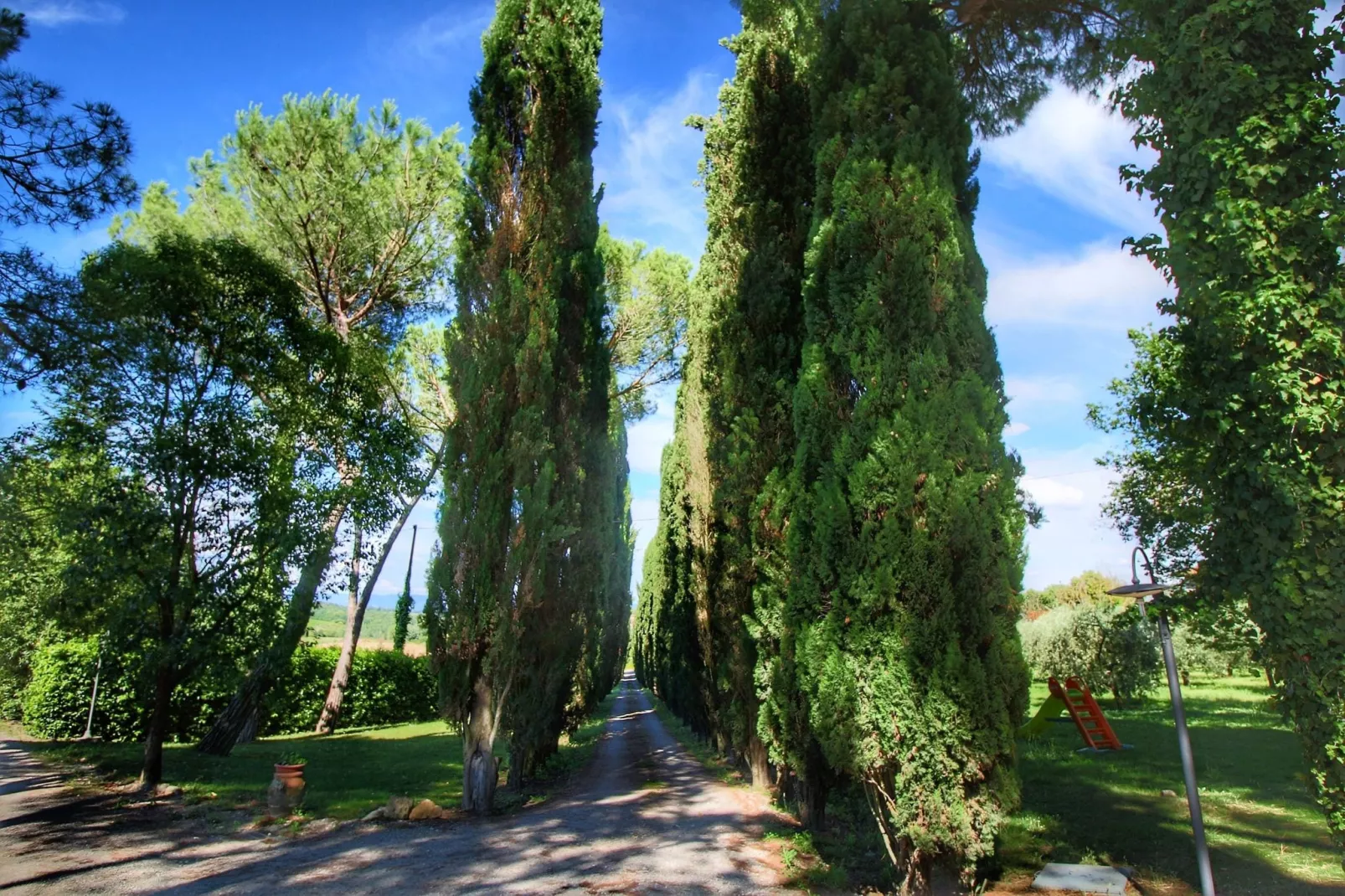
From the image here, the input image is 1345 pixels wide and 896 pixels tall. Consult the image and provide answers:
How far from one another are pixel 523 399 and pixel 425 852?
4165mm

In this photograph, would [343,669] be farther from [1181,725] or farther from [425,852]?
[1181,725]

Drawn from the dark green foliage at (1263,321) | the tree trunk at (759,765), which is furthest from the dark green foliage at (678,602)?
the dark green foliage at (1263,321)

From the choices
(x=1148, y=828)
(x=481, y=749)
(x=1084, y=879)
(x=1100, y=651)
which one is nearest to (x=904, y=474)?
(x=1084, y=879)

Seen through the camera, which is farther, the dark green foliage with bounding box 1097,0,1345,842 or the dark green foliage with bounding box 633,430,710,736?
the dark green foliage with bounding box 633,430,710,736

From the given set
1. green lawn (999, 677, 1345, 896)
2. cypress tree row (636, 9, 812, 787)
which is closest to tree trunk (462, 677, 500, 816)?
cypress tree row (636, 9, 812, 787)

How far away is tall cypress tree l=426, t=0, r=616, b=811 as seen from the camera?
22.6ft

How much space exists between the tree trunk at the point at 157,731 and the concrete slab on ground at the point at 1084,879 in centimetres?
855

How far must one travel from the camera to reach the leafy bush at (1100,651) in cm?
1418

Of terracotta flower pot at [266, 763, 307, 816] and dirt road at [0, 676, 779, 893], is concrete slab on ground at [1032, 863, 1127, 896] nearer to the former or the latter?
dirt road at [0, 676, 779, 893]

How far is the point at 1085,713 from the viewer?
10.3 meters

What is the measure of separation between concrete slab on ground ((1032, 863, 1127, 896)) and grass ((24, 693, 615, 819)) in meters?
4.84

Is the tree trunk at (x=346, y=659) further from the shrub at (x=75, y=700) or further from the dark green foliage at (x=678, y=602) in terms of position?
the dark green foliage at (x=678, y=602)

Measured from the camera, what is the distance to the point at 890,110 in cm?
512

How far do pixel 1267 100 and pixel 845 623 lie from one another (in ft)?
11.6
